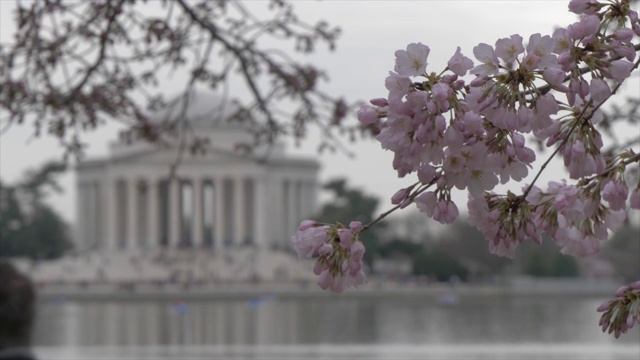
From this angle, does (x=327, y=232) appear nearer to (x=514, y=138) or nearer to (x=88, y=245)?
(x=514, y=138)

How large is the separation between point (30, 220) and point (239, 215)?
12.2m

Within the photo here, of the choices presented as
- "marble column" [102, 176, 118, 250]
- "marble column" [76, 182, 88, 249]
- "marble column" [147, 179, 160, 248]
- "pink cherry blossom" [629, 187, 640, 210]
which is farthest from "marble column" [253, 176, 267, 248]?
"pink cherry blossom" [629, 187, 640, 210]

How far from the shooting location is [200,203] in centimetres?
9294

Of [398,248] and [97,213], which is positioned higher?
[97,213]

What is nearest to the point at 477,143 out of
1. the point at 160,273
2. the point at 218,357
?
the point at 218,357

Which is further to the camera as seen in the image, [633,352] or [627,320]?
[633,352]

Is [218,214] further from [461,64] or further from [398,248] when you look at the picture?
[461,64]

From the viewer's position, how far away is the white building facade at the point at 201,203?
8944 centimetres

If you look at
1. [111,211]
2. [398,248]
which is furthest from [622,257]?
[111,211]

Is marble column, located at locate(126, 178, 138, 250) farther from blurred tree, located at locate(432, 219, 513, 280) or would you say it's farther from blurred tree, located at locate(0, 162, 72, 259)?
blurred tree, located at locate(432, 219, 513, 280)

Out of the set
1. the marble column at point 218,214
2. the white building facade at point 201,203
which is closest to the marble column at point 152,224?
the white building facade at point 201,203

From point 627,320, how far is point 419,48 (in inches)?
21.2

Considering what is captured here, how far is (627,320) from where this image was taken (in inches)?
97.0

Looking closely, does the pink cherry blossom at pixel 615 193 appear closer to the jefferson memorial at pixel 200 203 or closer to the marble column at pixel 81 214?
the jefferson memorial at pixel 200 203
